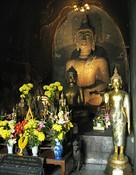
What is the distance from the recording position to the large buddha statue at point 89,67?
804 centimetres

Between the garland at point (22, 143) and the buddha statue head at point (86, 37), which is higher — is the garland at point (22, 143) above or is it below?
below

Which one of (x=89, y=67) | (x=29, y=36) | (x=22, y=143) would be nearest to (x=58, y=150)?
(x=22, y=143)

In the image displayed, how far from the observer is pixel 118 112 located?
412 cm

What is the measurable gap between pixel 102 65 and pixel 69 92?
1986 mm

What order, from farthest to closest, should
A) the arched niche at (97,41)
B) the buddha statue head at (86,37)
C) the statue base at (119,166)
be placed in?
1. the buddha statue head at (86,37)
2. the arched niche at (97,41)
3. the statue base at (119,166)

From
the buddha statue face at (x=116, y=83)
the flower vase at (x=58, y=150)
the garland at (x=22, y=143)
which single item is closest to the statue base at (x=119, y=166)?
the flower vase at (x=58, y=150)

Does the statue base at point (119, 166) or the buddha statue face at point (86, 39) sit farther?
the buddha statue face at point (86, 39)

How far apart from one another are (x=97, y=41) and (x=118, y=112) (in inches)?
178

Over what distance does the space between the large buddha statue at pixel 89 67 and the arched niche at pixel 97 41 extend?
19 centimetres

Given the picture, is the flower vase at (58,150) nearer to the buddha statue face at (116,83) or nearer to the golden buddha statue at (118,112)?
the golden buddha statue at (118,112)

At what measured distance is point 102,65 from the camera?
8.05 metres

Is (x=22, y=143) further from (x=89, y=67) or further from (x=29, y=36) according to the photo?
(x=89, y=67)

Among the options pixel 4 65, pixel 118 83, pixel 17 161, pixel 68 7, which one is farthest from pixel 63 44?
pixel 17 161

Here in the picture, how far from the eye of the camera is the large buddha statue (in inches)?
316
